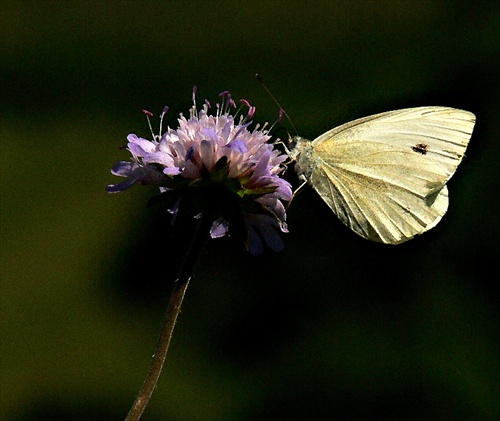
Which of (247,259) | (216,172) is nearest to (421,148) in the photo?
(216,172)

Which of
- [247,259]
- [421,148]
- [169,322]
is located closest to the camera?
[169,322]

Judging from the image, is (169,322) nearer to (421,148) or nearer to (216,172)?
(216,172)

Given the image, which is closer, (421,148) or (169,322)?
(169,322)

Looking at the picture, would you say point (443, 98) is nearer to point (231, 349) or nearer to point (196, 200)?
point (231, 349)

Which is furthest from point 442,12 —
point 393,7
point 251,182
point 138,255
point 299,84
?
point 251,182

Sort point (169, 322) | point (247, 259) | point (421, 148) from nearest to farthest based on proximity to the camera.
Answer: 1. point (169, 322)
2. point (421, 148)
3. point (247, 259)

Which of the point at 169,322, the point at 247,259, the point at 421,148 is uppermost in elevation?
the point at 169,322

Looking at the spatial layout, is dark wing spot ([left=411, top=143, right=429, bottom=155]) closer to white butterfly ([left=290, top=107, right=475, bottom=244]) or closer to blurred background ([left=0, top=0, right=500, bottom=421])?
white butterfly ([left=290, top=107, right=475, bottom=244])
